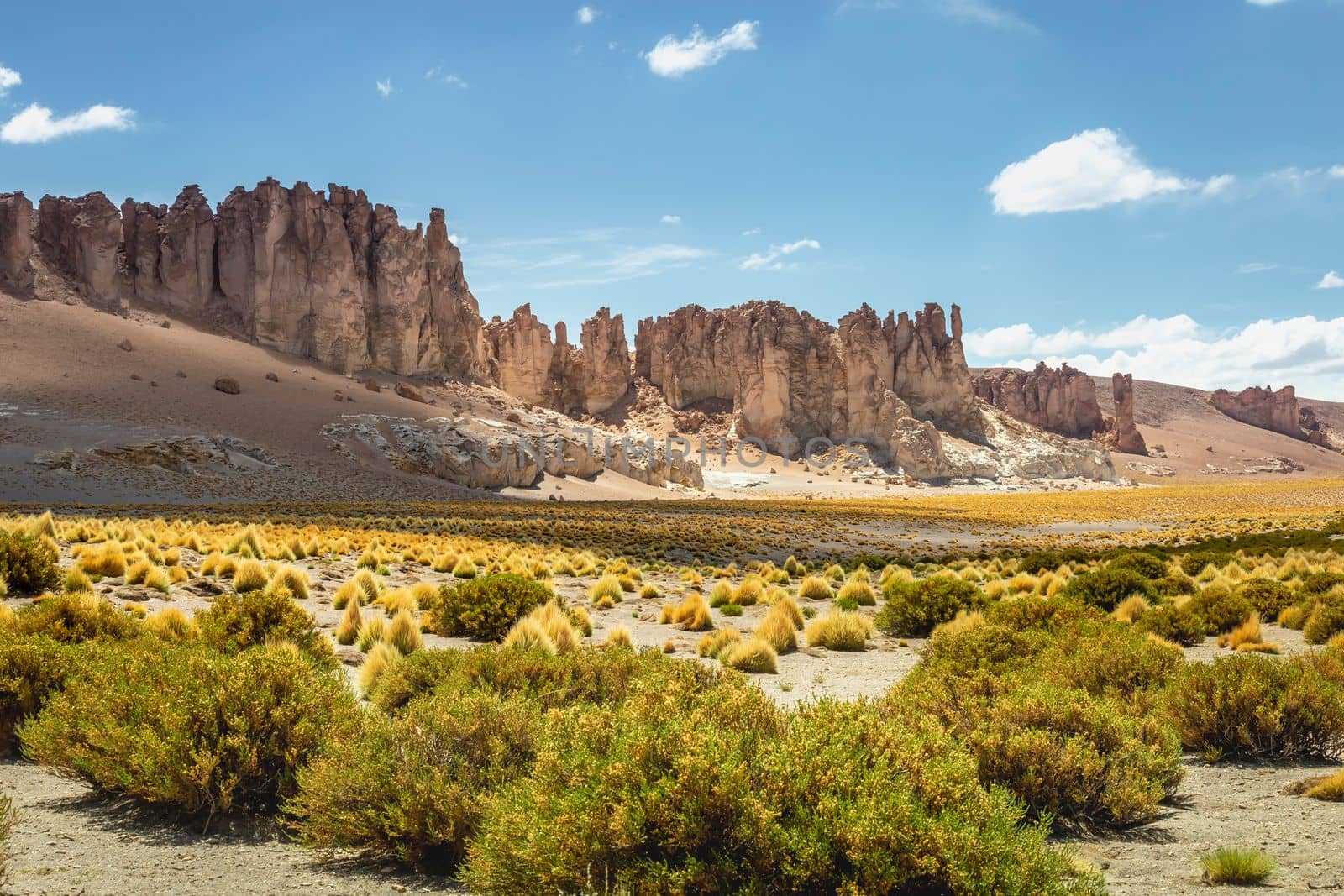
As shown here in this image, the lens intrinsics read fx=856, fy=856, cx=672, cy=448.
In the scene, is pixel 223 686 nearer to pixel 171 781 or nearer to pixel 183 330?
pixel 171 781

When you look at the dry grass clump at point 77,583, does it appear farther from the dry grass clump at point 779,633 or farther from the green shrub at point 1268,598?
the green shrub at point 1268,598

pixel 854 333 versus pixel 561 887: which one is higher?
pixel 854 333

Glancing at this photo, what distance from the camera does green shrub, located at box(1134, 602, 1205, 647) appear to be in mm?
12070

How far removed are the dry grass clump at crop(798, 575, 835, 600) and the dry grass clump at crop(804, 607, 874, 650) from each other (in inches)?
220

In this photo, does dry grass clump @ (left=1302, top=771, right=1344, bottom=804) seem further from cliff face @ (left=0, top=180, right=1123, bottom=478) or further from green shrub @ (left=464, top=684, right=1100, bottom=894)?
cliff face @ (left=0, top=180, right=1123, bottom=478)

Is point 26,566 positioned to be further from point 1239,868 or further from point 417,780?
point 1239,868

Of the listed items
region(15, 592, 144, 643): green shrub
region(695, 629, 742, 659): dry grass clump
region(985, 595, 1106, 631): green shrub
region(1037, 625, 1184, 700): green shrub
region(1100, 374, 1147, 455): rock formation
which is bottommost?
region(695, 629, 742, 659): dry grass clump

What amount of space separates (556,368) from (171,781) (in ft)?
386

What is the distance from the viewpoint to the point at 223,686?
18.2ft

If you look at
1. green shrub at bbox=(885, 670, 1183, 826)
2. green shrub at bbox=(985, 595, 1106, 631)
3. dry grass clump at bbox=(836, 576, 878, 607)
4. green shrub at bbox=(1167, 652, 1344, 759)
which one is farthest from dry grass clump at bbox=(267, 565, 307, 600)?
green shrub at bbox=(1167, 652, 1344, 759)

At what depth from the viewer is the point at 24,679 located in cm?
647

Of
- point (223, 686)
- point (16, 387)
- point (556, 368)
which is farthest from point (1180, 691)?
point (556, 368)

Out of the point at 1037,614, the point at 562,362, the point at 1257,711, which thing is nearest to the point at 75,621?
the point at 1257,711

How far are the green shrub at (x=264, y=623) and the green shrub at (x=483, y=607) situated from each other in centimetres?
280
